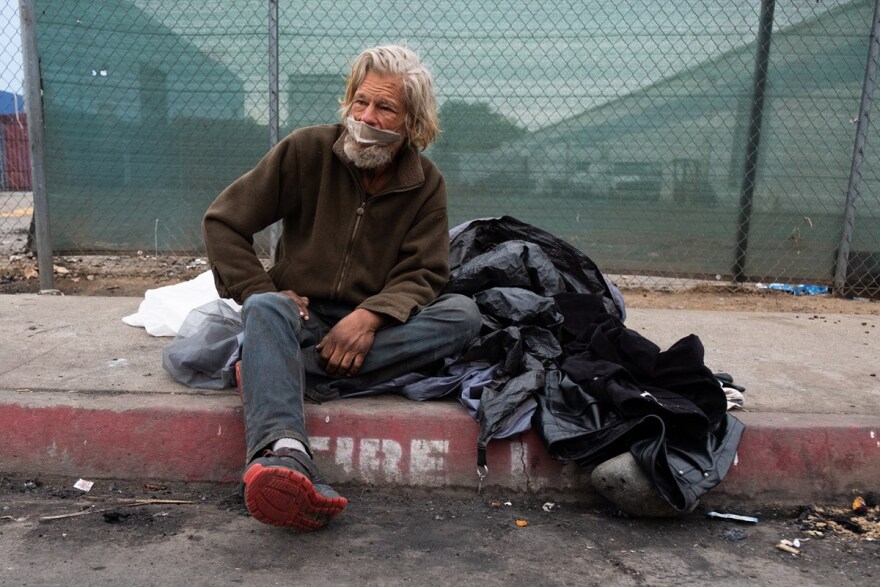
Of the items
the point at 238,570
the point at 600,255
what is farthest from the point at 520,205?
the point at 238,570

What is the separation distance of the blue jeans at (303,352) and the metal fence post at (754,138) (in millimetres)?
3330

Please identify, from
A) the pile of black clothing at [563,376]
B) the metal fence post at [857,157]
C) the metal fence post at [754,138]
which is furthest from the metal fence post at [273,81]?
the metal fence post at [857,157]

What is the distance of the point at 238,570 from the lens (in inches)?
82.7

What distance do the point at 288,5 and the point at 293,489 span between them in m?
4.34

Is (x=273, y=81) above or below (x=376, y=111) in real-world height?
above

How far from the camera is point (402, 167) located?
3.00 metres

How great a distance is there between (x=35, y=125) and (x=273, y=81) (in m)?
1.53

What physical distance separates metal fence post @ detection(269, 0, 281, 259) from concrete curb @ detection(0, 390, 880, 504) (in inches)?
98.5

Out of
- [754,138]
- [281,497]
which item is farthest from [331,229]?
[754,138]

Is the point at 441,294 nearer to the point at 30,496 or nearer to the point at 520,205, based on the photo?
the point at 30,496

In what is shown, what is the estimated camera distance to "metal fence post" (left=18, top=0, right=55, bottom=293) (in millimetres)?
4895

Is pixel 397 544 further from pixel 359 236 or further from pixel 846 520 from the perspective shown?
pixel 846 520

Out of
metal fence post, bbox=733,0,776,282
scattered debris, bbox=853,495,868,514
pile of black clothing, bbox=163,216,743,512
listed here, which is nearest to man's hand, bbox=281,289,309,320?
pile of black clothing, bbox=163,216,743,512

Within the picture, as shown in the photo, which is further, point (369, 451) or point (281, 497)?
point (369, 451)
